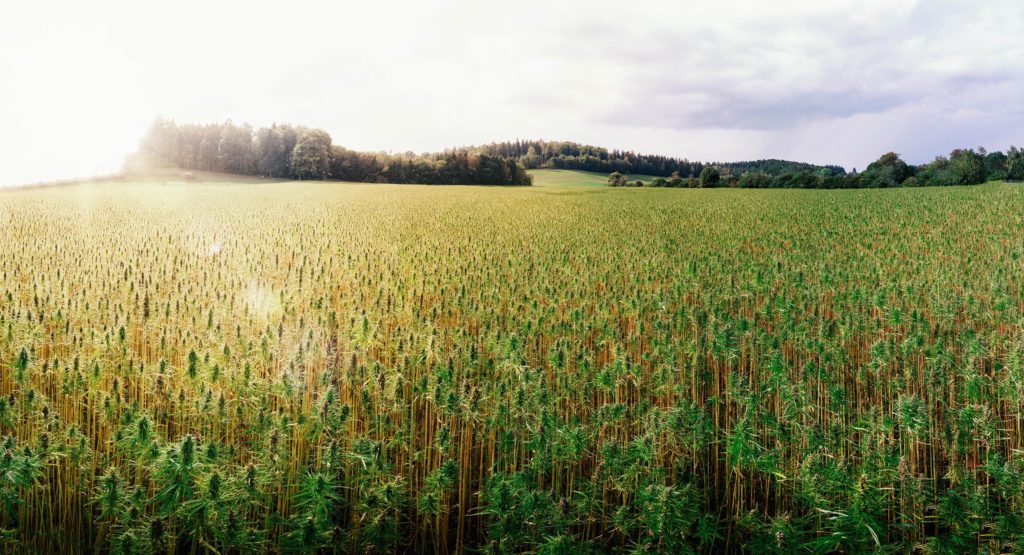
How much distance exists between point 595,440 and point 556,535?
1.86 meters

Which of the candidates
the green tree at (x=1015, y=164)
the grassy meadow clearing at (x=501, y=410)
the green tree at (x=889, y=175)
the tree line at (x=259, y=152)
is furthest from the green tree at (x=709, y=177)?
the grassy meadow clearing at (x=501, y=410)

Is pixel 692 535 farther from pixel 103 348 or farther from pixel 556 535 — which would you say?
pixel 103 348

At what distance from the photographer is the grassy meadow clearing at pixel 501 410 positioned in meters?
4.53

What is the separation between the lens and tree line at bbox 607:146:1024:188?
83.6 meters

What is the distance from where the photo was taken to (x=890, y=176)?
90.2 metres

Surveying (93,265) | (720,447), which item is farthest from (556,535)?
(93,265)

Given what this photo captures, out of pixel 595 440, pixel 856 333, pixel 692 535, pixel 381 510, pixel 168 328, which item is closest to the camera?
pixel 381 510

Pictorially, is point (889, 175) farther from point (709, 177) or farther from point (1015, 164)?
point (709, 177)

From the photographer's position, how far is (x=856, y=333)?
9547mm

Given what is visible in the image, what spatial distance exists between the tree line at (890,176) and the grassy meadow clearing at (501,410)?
3177 inches

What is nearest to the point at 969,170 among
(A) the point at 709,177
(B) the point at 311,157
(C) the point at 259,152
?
(A) the point at 709,177

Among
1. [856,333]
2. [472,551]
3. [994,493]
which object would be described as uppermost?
[856,333]

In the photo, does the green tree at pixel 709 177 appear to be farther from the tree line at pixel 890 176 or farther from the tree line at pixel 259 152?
the tree line at pixel 259 152

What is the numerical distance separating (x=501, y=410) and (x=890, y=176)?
104634mm
